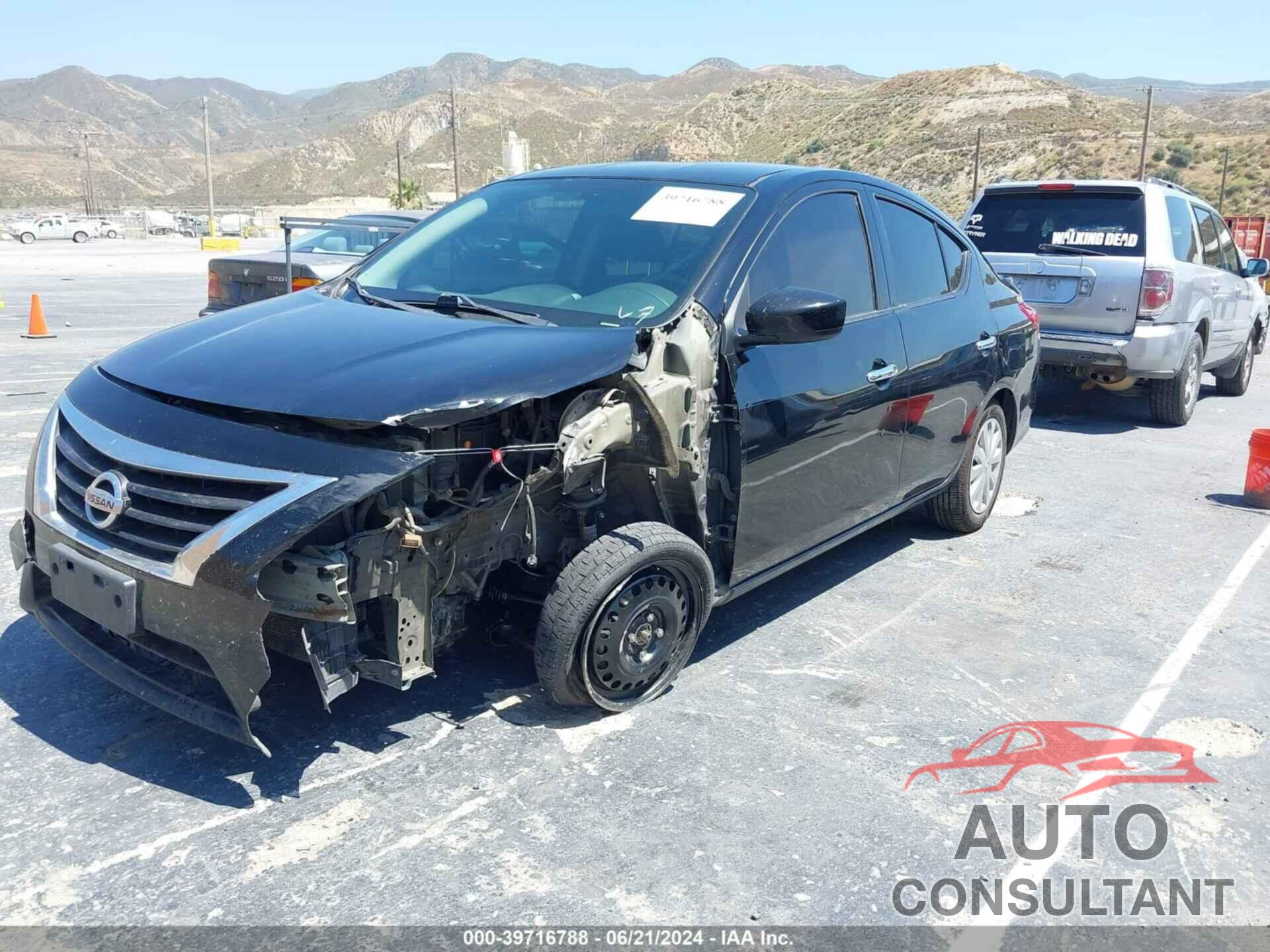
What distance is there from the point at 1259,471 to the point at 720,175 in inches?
175

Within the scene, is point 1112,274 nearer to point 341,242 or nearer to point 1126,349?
point 1126,349

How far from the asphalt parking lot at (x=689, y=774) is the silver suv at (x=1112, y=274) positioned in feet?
12.2

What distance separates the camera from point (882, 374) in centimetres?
460

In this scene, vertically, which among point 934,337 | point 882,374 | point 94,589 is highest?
point 934,337

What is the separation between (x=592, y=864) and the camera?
2957 mm

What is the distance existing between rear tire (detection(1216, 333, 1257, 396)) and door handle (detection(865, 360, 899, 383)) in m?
8.30

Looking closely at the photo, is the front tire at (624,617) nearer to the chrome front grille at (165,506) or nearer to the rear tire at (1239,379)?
the chrome front grille at (165,506)

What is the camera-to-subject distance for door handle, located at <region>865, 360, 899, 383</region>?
4531mm

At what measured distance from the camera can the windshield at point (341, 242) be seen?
11055 mm

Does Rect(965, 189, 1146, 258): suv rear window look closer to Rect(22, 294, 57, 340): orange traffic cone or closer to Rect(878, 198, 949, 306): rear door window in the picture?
Rect(878, 198, 949, 306): rear door window

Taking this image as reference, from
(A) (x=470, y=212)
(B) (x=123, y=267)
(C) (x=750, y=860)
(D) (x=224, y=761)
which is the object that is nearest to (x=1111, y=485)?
(A) (x=470, y=212)

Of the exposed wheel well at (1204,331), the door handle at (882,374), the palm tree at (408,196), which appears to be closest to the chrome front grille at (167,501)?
the door handle at (882,374)

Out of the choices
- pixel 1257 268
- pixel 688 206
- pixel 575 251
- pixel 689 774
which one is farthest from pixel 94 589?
pixel 1257 268

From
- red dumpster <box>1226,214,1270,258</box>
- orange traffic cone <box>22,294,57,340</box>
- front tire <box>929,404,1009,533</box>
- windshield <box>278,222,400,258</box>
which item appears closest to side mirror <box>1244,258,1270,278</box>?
front tire <box>929,404,1009,533</box>
